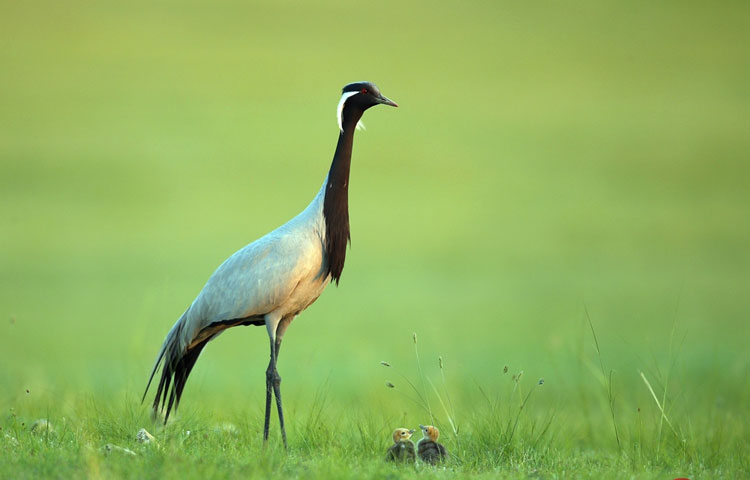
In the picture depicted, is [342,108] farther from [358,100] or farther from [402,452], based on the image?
[402,452]

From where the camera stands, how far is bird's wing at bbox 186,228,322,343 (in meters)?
6.73

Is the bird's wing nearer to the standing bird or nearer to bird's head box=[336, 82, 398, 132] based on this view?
the standing bird

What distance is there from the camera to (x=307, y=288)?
6938 mm

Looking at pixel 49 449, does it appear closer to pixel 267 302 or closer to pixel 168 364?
pixel 168 364

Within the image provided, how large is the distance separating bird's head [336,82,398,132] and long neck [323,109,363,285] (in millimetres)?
19

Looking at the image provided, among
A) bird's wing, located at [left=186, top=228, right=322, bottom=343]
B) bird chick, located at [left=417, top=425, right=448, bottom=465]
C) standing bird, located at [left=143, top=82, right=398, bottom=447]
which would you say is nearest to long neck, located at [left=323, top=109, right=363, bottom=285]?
standing bird, located at [left=143, top=82, right=398, bottom=447]

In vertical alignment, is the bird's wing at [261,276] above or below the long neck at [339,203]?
below

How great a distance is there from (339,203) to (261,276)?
3.02 feet

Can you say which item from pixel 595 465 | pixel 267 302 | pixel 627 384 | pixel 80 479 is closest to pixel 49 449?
pixel 80 479

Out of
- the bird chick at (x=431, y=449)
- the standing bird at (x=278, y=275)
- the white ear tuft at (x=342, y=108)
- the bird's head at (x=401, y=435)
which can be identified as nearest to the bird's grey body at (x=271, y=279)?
the standing bird at (x=278, y=275)

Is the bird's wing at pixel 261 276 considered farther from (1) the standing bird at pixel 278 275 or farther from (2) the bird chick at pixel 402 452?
(2) the bird chick at pixel 402 452

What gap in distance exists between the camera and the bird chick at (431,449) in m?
6.15

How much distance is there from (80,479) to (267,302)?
2144mm

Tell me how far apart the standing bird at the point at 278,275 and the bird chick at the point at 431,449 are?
111cm
